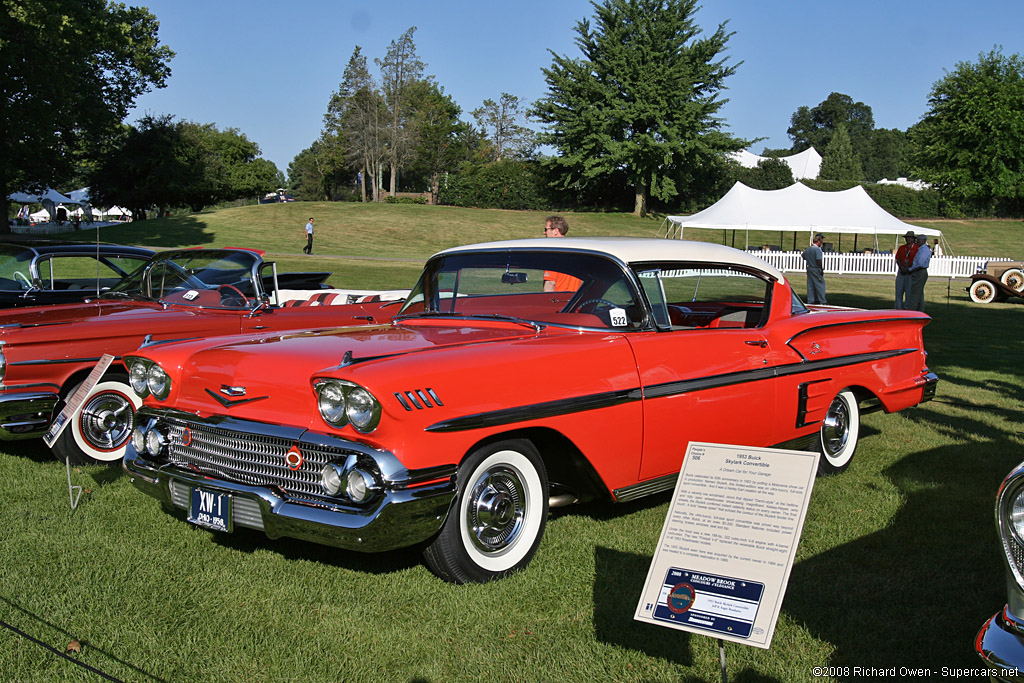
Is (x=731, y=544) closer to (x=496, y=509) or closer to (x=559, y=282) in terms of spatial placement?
(x=496, y=509)

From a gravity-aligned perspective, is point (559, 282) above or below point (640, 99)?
below

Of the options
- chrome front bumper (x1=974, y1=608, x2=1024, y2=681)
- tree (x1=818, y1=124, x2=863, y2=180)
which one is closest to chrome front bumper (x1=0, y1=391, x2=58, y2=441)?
chrome front bumper (x1=974, y1=608, x2=1024, y2=681)

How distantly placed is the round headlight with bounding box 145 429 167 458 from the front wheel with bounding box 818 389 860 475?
4.02m

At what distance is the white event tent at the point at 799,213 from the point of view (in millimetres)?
32219

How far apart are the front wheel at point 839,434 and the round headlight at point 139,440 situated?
4.12 meters

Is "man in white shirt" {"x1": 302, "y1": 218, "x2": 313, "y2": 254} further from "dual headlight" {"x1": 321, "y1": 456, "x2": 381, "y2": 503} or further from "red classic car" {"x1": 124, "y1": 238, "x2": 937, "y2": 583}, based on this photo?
"dual headlight" {"x1": 321, "y1": 456, "x2": 381, "y2": 503}

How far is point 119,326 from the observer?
6.44 metres

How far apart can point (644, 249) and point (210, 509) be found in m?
2.73

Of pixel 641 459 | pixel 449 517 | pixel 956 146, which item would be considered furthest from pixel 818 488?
pixel 956 146

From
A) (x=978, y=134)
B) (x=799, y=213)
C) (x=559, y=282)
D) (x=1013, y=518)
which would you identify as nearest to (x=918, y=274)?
(x=559, y=282)

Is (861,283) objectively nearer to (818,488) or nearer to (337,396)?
(818,488)

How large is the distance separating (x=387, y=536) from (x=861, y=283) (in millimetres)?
27485

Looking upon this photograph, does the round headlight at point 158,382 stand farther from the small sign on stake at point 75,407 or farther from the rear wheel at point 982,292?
the rear wheel at point 982,292

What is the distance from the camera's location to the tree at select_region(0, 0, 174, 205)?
27141 millimetres
